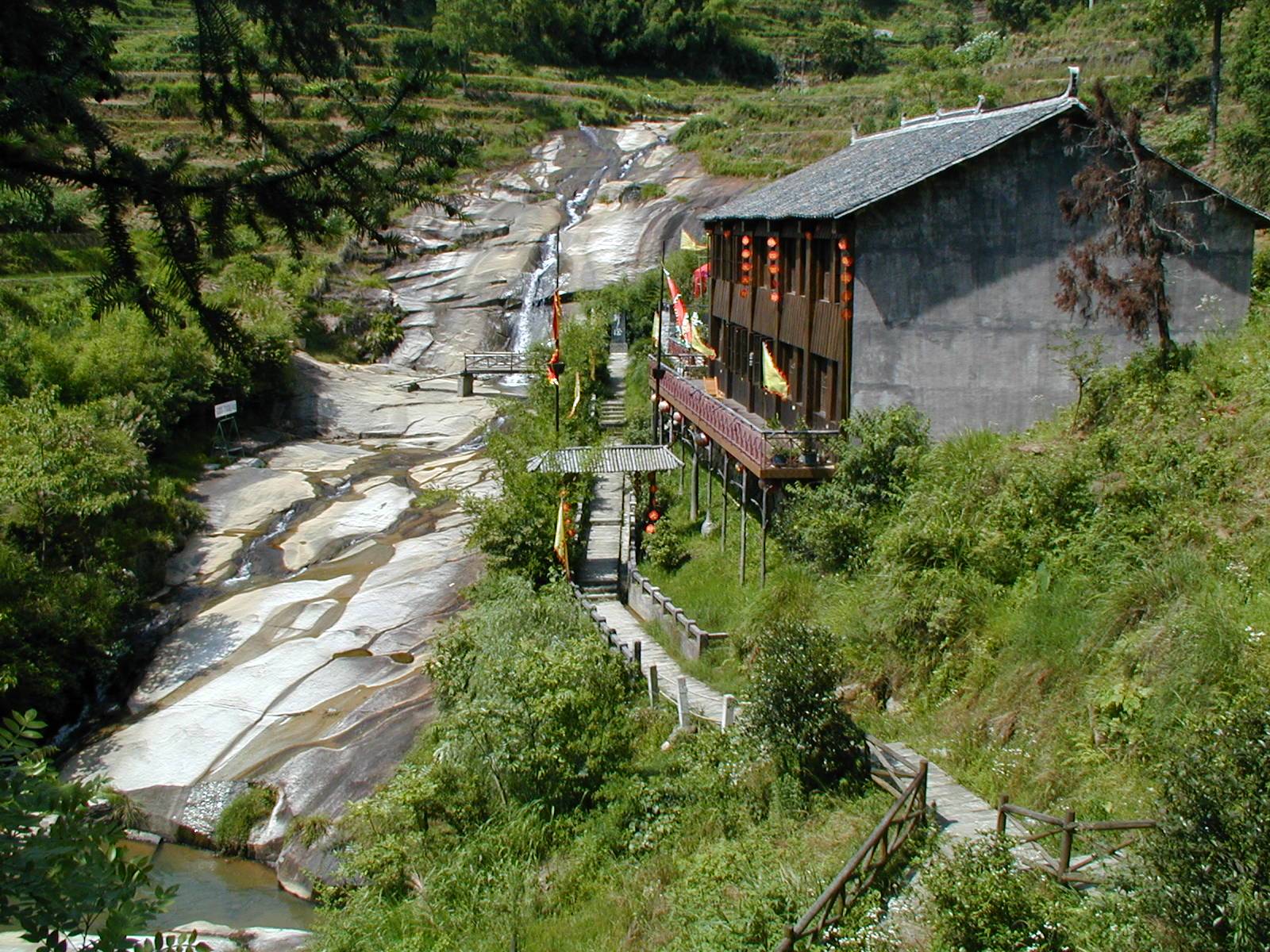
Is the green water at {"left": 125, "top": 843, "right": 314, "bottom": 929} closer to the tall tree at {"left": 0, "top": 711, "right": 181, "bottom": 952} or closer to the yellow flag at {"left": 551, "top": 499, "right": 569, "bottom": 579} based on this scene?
the yellow flag at {"left": 551, "top": 499, "right": 569, "bottom": 579}

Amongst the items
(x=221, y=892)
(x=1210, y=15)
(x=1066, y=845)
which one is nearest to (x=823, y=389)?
(x=1066, y=845)

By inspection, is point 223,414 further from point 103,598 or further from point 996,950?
point 996,950

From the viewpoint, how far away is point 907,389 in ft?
74.5

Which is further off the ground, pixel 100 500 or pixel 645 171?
pixel 645 171

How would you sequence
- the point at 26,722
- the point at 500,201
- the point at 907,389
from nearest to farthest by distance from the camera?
the point at 26,722 → the point at 907,389 → the point at 500,201

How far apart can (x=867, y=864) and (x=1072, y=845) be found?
2.08 meters

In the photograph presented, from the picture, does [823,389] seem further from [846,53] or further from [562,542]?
[846,53]

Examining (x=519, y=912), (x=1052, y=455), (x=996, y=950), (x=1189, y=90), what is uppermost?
(x=1189, y=90)

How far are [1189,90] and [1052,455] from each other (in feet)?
139

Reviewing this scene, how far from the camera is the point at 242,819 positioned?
18656 mm

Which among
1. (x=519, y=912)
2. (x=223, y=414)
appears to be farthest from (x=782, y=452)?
(x=223, y=414)

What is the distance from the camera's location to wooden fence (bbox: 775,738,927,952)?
10.3m

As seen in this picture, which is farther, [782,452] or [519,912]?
[782,452]

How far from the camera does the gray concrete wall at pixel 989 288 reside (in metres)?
22.0
